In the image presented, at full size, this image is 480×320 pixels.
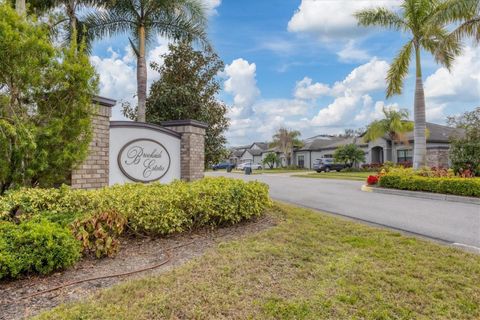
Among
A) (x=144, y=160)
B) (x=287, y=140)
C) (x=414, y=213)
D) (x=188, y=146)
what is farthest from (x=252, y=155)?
(x=144, y=160)

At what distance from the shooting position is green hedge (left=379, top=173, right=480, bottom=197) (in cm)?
1027

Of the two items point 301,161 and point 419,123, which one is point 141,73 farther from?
point 301,161

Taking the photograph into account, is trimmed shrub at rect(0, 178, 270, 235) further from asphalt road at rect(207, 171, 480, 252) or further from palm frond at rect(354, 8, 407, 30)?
palm frond at rect(354, 8, 407, 30)

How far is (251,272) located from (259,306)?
0.76m

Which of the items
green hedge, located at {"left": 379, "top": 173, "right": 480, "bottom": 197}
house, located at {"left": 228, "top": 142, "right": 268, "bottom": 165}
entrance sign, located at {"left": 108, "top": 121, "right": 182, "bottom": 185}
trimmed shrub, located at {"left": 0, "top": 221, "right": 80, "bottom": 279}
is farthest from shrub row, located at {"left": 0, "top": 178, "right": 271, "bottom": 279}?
house, located at {"left": 228, "top": 142, "right": 268, "bottom": 165}

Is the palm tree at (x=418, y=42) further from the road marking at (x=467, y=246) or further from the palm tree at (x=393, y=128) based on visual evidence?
the palm tree at (x=393, y=128)

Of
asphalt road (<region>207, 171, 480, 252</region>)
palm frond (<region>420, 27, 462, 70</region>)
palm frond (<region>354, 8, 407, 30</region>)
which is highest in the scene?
palm frond (<region>354, 8, 407, 30</region>)

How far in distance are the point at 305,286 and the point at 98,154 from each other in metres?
5.23

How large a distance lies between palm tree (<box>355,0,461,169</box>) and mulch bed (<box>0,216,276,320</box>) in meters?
12.1

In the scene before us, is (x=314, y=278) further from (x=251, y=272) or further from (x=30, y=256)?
(x=30, y=256)

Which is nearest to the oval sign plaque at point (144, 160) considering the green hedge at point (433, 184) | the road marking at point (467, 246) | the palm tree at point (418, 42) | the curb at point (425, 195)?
the road marking at point (467, 246)

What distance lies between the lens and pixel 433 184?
11.3 meters

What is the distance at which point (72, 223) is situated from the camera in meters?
4.16

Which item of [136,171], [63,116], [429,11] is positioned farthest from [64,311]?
[429,11]
